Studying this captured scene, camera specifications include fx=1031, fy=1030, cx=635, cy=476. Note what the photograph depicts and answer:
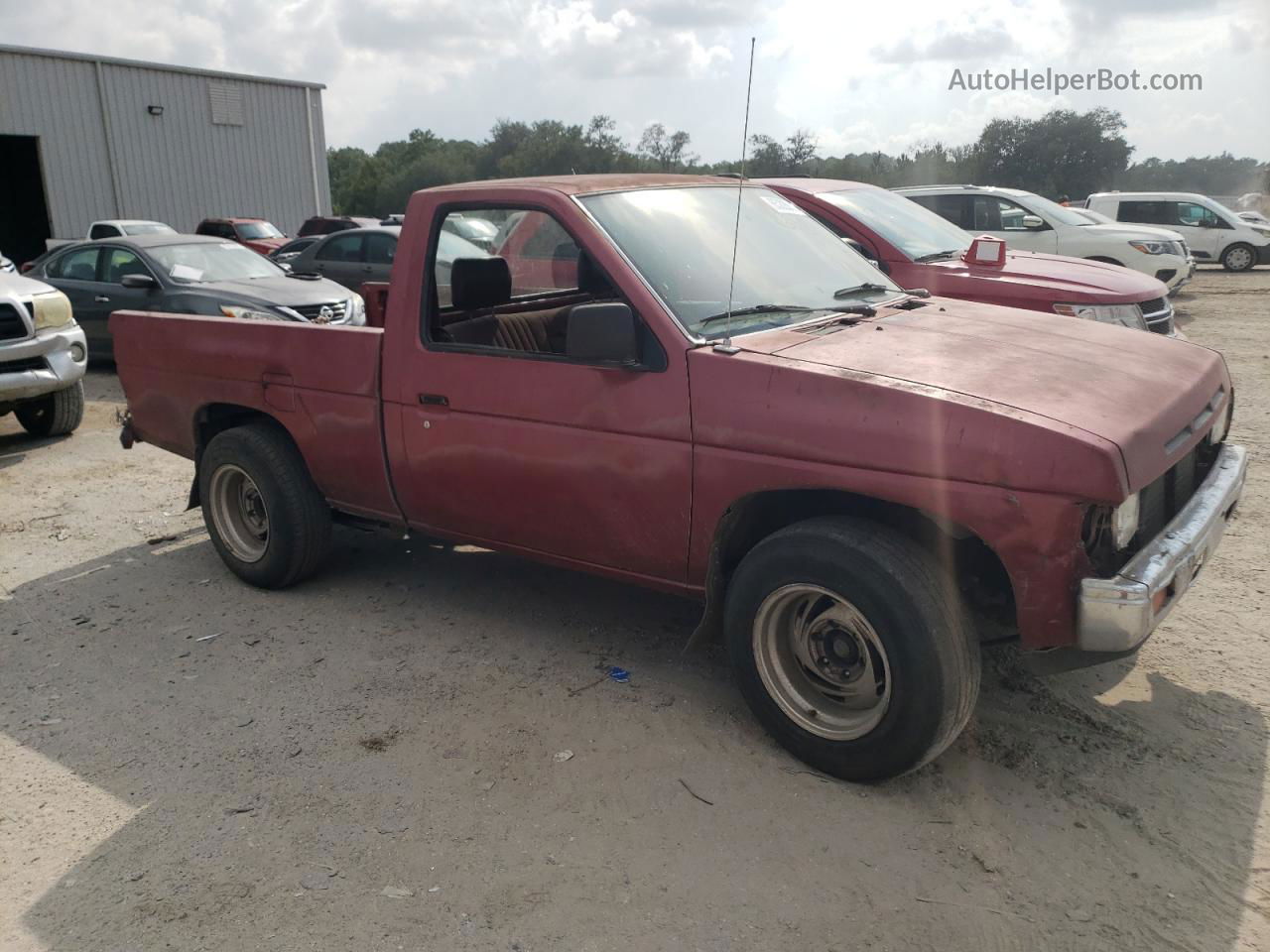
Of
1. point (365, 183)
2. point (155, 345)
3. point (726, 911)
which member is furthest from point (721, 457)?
point (365, 183)

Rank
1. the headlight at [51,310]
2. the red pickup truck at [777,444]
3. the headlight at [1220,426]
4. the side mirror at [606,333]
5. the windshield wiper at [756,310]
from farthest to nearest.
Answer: the headlight at [51,310], the headlight at [1220,426], the windshield wiper at [756,310], the side mirror at [606,333], the red pickup truck at [777,444]

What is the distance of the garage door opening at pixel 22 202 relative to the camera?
87.5 feet

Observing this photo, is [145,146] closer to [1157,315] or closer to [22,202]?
[22,202]

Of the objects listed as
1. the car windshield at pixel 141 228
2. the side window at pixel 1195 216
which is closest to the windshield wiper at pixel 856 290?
the car windshield at pixel 141 228

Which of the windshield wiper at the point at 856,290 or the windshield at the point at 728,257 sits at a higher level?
the windshield at the point at 728,257

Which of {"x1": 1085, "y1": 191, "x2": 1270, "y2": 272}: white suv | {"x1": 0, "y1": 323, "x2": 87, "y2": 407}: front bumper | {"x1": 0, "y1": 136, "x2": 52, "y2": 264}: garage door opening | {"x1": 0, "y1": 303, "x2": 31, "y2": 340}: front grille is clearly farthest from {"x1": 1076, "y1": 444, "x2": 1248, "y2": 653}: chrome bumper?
{"x1": 0, "y1": 136, "x2": 52, "y2": 264}: garage door opening

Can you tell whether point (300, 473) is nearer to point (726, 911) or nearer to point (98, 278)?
point (726, 911)

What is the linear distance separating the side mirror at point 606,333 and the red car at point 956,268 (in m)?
3.34

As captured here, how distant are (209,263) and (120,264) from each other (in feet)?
3.38

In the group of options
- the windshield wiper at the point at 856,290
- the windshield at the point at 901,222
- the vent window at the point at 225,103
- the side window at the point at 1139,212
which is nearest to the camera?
the windshield wiper at the point at 856,290

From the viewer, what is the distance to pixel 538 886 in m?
2.85

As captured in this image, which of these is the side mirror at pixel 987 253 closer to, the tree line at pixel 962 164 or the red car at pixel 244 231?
the tree line at pixel 962 164

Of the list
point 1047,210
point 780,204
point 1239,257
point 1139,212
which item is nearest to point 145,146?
point 1047,210

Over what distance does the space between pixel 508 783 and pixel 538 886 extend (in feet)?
1.77
